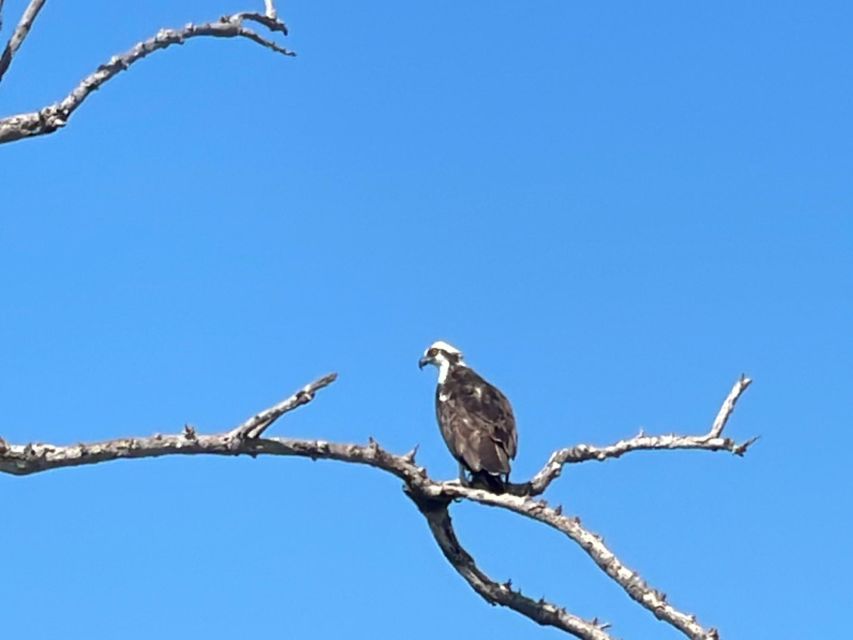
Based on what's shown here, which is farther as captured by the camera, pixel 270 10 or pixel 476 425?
pixel 476 425

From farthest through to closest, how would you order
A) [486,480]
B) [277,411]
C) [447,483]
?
[486,480] → [447,483] → [277,411]

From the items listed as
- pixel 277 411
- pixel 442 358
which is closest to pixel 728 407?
pixel 277 411

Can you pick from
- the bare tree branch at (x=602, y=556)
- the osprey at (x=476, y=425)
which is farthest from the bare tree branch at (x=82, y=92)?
the osprey at (x=476, y=425)

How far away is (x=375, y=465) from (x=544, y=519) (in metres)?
0.86

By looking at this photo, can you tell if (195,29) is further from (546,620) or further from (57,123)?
(546,620)

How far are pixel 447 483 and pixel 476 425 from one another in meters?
3.59

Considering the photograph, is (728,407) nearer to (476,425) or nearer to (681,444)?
(681,444)

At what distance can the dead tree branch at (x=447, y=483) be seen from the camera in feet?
19.8

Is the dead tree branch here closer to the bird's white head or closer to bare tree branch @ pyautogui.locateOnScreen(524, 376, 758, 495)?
bare tree branch @ pyautogui.locateOnScreen(524, 376, 758, 495)

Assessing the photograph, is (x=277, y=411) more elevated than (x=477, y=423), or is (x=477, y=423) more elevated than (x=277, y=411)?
(x=477, y=423)

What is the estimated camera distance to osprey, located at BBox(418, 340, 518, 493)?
34.0 feet

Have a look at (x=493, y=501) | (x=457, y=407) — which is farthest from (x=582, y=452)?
(x=457, y=407)

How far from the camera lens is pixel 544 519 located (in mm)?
6797

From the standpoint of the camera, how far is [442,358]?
44.5ft
